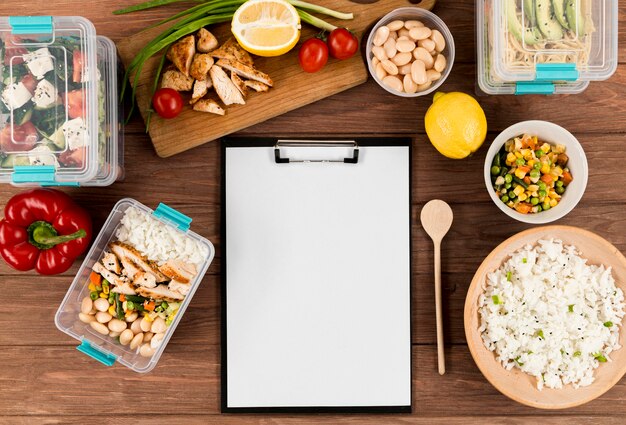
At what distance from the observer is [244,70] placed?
130cm

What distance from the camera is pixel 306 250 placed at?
4.55 feet

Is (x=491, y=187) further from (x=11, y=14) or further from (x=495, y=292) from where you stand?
(x=11, y=14)

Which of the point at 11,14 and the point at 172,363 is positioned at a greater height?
the point at 11,14

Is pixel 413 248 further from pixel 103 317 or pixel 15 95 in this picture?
pixel 15 95

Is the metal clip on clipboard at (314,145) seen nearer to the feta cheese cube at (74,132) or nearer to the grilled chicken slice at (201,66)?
the grilled chicken slice at (201,66)

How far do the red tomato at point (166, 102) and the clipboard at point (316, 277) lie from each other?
14 cm

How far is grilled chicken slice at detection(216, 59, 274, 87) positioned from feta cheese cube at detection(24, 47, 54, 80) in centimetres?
34

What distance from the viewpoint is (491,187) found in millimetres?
1283

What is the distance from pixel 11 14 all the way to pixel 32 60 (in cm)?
27

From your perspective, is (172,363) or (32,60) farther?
(172,363)

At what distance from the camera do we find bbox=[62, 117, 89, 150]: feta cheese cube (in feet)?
3.90

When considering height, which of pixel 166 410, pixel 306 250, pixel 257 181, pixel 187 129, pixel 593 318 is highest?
pixel 187 129

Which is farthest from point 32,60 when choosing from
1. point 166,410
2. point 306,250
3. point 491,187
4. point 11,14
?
point 491,187

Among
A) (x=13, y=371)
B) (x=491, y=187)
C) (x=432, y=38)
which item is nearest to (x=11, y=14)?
(x=13, y=371)
